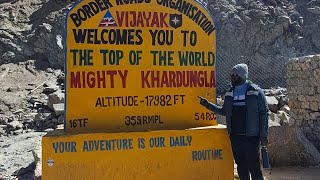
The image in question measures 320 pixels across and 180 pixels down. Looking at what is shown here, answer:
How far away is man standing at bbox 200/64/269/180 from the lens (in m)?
4.16

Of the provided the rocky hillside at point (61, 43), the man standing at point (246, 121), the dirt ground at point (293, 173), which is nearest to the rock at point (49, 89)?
the rocky hillside at point (61, 43)

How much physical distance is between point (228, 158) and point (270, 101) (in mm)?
8089

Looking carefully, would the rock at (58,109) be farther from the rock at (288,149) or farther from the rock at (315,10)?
the rock at (315,10)

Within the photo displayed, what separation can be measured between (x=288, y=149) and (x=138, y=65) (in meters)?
3.83

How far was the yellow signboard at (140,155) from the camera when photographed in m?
4.03

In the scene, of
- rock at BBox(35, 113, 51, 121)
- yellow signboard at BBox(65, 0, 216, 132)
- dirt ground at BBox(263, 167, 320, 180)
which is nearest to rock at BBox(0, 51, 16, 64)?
rock at BBox(35, 113, 51, 121)

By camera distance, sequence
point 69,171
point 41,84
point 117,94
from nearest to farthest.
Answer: point 69,171 → point 117,94 → point 41,84

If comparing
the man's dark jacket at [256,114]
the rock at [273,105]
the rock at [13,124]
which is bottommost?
the rock at [13,124]

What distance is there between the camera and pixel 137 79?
14.4 ft

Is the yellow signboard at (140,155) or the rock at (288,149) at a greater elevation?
the yellow signboard at (140,155)

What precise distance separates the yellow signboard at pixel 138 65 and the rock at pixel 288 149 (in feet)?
9.15

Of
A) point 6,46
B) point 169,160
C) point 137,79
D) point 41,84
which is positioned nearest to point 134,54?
point 137,79

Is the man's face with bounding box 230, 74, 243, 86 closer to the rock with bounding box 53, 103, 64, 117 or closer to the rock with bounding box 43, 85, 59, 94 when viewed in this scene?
the rock with bounding box 53, 103, 64, 117

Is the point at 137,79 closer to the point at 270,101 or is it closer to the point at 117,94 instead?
the point at 117,94
